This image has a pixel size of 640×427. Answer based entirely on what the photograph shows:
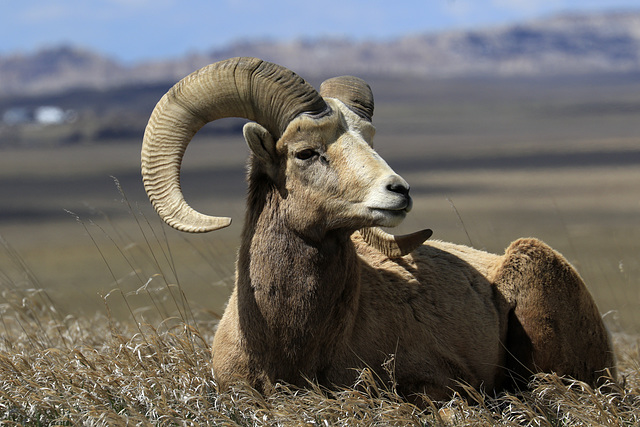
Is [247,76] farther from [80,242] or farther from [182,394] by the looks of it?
[80,242]

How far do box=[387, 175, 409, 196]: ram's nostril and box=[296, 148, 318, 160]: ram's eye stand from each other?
63cm

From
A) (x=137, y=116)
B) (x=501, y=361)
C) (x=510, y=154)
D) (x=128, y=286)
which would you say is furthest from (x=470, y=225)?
(x=137, y=116)

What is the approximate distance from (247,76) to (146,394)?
214 centimetres

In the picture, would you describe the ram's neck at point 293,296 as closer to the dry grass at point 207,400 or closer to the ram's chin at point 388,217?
the dry grass at point 207,400

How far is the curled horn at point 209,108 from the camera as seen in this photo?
224 inches

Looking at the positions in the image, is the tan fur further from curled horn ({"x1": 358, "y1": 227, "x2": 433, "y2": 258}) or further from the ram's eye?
curled horn ({"x1": 358, "y1": 227, "x2": 433, "y2": 258})

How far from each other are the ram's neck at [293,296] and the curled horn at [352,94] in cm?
86

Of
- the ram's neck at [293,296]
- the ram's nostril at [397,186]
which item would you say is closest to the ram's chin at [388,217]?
the ram's nostril at [397,186]

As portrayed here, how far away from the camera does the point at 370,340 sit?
5.98 metres

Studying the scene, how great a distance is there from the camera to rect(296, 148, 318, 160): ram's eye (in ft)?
18.8

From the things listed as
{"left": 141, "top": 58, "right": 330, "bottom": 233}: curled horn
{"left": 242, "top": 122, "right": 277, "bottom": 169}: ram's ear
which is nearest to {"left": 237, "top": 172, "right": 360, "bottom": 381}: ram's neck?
{"left": 242, "top": 122, "right": 277, "bottom": 169}: ram's ear

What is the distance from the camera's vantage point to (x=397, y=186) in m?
5.33

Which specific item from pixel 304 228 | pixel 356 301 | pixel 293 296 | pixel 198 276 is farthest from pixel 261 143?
pixel 198 276

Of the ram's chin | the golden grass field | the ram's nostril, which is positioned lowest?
the golden grass field
